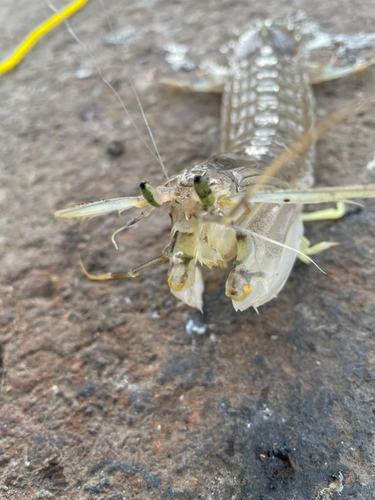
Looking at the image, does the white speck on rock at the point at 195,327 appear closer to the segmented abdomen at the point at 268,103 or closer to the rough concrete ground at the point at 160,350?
the rough concrete ground at the point at 160,350

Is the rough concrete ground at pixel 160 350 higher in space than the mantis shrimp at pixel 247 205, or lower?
lower

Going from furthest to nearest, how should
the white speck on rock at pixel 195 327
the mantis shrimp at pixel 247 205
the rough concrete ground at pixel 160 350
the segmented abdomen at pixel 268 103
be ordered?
the segmented abdomen at pixel 268 103 → the white speck on rock at pixel 195 327 → the rough concrete ground at pixel 160 350 → the mantis shrimp at pixel 247 205

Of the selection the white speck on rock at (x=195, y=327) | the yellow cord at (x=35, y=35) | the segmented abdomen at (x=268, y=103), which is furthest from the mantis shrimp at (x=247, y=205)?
the yellow cord at (x=35, y=35)

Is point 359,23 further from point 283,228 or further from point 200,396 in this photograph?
point 200,396

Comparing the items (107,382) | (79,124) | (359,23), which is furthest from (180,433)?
(359,23)

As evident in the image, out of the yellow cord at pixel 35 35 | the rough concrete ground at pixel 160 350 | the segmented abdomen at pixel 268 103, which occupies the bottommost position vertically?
the rough concrete ground at pixel 160 350

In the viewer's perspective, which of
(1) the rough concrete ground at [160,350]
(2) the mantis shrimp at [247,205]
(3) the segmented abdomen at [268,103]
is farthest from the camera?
(3) the segmented abdomen at [268,103]
